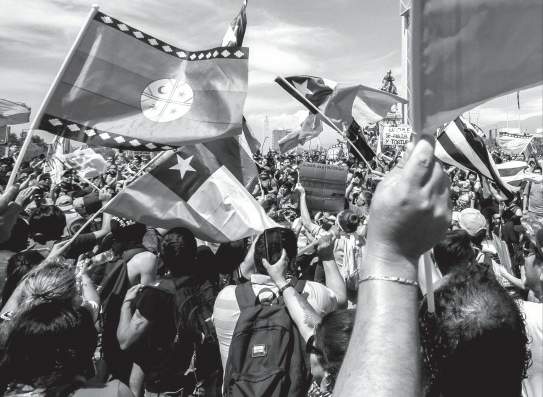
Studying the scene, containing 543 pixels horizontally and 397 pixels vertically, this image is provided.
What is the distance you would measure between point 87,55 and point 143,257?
154cm

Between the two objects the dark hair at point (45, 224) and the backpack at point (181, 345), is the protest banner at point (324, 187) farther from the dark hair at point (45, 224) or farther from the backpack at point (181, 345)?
the backpack at point (181, 345)

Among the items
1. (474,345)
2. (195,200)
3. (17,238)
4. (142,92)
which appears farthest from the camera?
(195,200)

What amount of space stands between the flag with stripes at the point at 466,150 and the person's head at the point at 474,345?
3607 millimetres

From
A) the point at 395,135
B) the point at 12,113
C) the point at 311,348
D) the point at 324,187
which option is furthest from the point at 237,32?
the point at 395,135

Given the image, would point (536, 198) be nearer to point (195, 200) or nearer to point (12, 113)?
point (195, 200)

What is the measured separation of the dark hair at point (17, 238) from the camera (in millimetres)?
4070

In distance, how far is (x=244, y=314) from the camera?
2.57 m

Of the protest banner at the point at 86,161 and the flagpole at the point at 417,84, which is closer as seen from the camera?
the flagpole at the point at 417,84

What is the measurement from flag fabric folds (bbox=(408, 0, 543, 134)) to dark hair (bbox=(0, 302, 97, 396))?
1.38m

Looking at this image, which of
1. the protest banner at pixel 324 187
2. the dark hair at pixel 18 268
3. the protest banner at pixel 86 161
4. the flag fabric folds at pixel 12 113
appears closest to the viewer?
the dark hair at pixel 18 268

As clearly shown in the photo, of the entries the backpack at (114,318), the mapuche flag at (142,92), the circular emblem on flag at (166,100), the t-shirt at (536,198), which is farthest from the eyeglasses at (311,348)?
the t-shirt at (536,198)

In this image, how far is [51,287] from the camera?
2205mm

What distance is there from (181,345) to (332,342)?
1539 mm

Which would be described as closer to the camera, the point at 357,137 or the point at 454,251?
the point at 454,251
